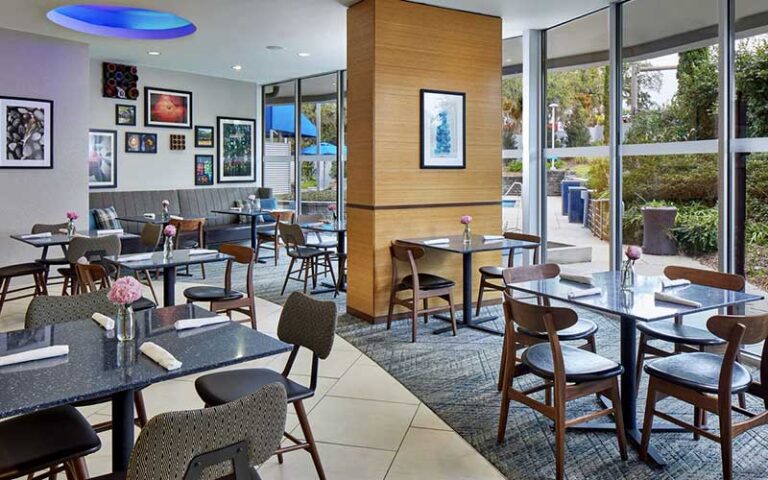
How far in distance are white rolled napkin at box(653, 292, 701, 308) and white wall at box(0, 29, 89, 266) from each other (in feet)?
23.2

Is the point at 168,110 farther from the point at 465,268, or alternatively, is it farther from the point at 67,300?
the point at 67,300

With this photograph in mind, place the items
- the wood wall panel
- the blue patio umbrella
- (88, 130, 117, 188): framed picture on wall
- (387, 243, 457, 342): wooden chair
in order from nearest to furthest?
1. (387, 243, 457, 342): wooden chair
2. the wood wall panel
3. (88, 130, 117, 188): framed picture on wall
4. the blue patio umbrella

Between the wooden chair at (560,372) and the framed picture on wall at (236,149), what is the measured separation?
859 centimetres

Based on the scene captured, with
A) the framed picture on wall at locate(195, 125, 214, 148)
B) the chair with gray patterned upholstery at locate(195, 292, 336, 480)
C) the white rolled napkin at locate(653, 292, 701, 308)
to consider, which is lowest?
the chair with gray patterned upholstery at locate(195, 292, 336, 480)

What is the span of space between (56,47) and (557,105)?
6.02 m

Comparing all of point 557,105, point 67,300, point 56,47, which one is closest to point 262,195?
point 56,47

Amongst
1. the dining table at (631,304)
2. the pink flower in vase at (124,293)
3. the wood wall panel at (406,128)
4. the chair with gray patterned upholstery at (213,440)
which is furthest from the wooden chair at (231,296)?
the chair with gray patterned upholstery at (213,440)

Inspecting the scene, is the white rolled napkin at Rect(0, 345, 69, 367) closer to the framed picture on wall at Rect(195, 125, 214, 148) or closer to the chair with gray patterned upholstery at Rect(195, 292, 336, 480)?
the chair with gray patterned upholstery at Rect(195, 292, 336, 480)

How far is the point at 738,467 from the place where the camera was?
2.92 m

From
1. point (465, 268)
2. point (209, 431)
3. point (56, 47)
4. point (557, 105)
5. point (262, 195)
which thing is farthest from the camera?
point (262, 195)

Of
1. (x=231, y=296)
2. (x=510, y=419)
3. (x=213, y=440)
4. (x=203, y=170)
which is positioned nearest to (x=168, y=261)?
(x=231, y=296)

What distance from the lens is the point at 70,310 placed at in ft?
9.35

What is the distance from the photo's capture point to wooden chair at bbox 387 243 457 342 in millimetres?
5141

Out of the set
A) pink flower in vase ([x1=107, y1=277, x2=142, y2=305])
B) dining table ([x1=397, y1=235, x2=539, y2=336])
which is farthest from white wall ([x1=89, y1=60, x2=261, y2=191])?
pink flower in vase ([x1=107, y1=277, x2=142, y2=305])
